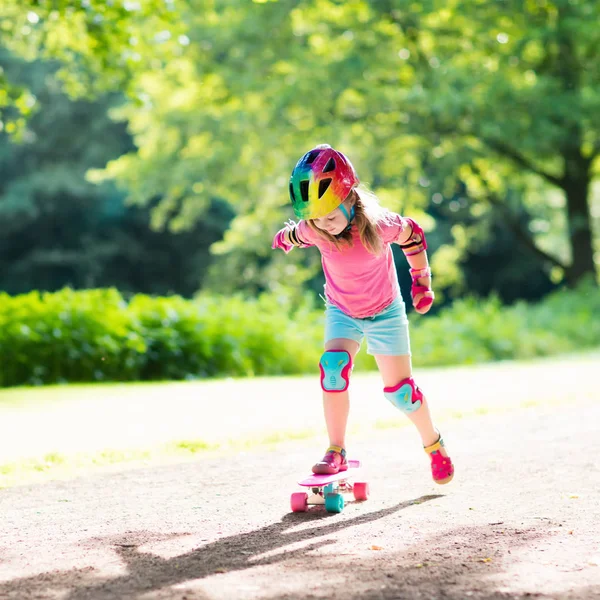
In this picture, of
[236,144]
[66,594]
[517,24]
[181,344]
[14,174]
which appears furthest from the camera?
[14,174]

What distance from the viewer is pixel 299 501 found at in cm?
450

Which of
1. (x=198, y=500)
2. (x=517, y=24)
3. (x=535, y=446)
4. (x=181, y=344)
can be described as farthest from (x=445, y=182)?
(x=198, y=500)

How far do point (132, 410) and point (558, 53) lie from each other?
14854 mm

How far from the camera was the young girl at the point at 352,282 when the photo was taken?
4.43 metres

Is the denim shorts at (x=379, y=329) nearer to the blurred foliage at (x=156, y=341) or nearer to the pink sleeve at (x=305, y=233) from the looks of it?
the pink sleeve at (x=305, y=233)

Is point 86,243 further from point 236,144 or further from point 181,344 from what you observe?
point 181,344

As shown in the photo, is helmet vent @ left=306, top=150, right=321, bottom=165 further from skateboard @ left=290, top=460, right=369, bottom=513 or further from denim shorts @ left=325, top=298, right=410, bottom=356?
skateboard @ left=290, top=460, right=369, bottom=513

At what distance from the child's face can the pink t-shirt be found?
10cm

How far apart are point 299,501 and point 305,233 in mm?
1291

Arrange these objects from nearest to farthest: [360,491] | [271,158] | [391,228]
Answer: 1. [391,228]
2. [360,491]
3. [271,158]

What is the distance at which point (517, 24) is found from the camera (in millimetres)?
19734

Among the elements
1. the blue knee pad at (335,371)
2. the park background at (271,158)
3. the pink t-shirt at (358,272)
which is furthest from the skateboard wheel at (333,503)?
the park background at (271,158)

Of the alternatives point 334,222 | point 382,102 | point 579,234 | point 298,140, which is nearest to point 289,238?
point 334,222

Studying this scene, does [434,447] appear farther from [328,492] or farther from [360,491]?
[328,492]
